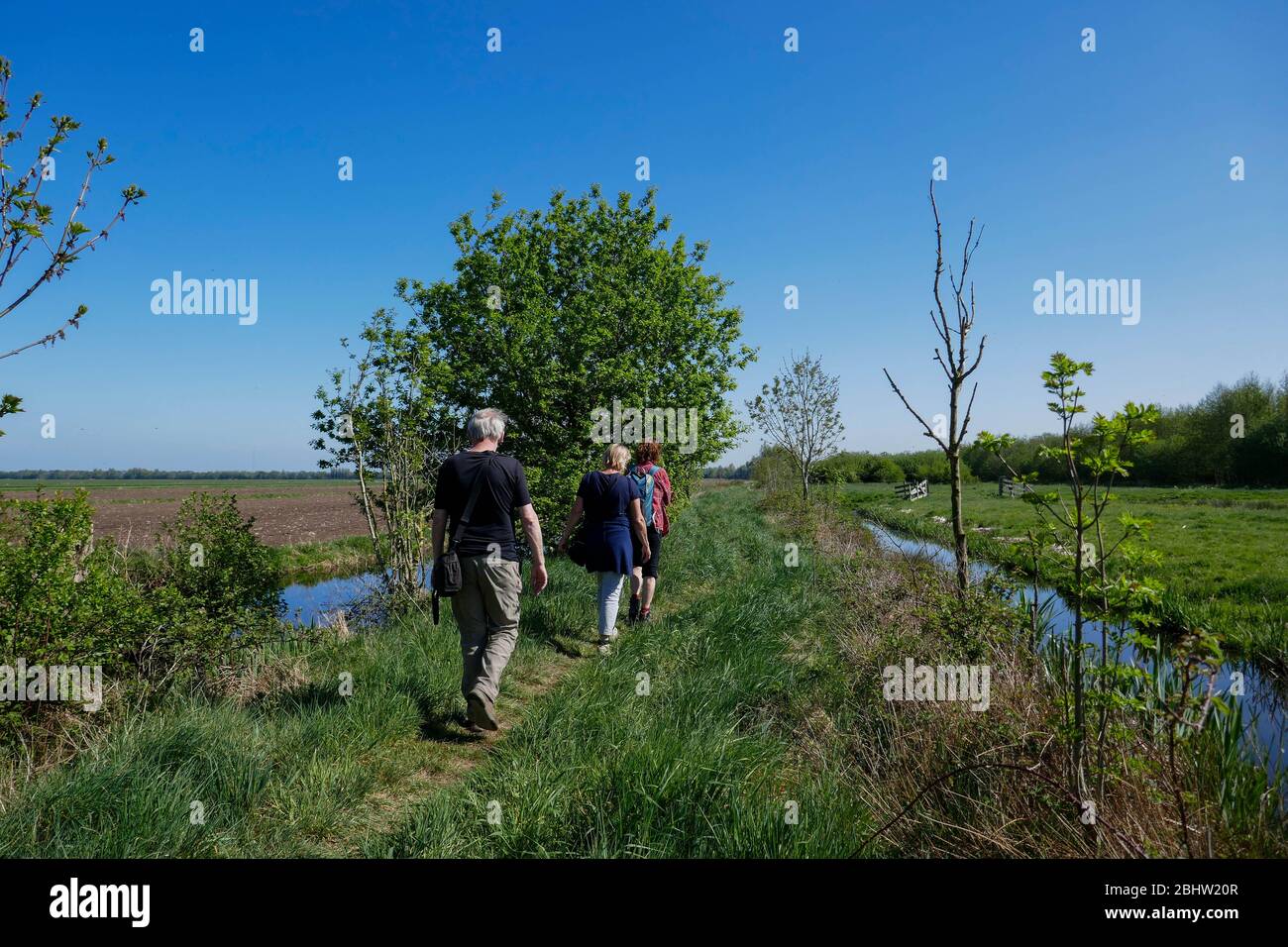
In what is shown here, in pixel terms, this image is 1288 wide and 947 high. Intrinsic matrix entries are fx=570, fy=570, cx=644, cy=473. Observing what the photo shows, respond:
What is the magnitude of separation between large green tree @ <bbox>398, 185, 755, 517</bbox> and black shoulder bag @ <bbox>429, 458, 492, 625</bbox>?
20.3 feet

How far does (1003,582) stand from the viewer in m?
4.52

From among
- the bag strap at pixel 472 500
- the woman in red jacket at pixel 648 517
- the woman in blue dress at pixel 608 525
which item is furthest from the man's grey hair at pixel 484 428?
the woman in red jacket at pixel 648 517

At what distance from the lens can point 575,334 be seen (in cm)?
1111

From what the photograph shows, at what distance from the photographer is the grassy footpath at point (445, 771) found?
275 cm

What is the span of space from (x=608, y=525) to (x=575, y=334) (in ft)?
20.0

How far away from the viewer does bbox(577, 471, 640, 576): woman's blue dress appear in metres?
5.98

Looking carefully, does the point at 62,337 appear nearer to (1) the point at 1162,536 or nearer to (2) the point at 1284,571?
(2) the point at 1284,571

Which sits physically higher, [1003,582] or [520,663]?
[1003,582]

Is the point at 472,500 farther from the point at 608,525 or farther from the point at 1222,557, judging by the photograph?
the point at 1222,557

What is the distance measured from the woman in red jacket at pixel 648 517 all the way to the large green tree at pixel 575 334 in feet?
12.5
